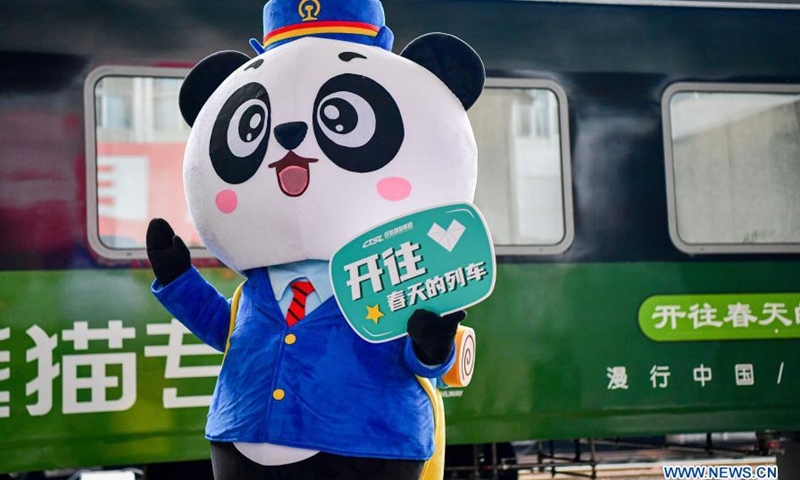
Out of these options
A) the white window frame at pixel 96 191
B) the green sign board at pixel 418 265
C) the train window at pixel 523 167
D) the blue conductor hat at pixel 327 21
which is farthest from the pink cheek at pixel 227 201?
the train window at pixel 523 167

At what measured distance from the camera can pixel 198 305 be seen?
9.07 feet

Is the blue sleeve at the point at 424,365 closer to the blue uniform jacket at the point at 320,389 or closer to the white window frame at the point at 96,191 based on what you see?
the blue uniform jacket at the point at 320,389

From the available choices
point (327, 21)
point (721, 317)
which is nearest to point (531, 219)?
point (721, 317)

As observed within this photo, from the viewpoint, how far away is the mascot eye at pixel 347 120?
2535mm

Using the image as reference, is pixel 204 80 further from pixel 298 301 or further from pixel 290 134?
pixel 298 301

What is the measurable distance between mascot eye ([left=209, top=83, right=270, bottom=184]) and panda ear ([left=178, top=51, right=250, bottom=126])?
1.02ft

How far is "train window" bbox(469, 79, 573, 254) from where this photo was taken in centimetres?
454

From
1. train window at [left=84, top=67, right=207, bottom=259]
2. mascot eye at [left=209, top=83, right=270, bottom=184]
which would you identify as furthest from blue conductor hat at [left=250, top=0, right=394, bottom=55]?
train window at [left=84, top=67, right=207, bottom=259]

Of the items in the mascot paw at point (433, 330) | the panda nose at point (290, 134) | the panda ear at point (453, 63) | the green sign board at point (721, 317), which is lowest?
the mascot paw at point (433, 330)

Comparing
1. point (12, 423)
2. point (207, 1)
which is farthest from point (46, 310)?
point (207, 1)

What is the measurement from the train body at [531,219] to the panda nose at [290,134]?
6.12ft

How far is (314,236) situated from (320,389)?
373mm

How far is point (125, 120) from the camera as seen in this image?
4262 millimetres

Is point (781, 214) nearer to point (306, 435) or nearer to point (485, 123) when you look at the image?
point (485, 123)
